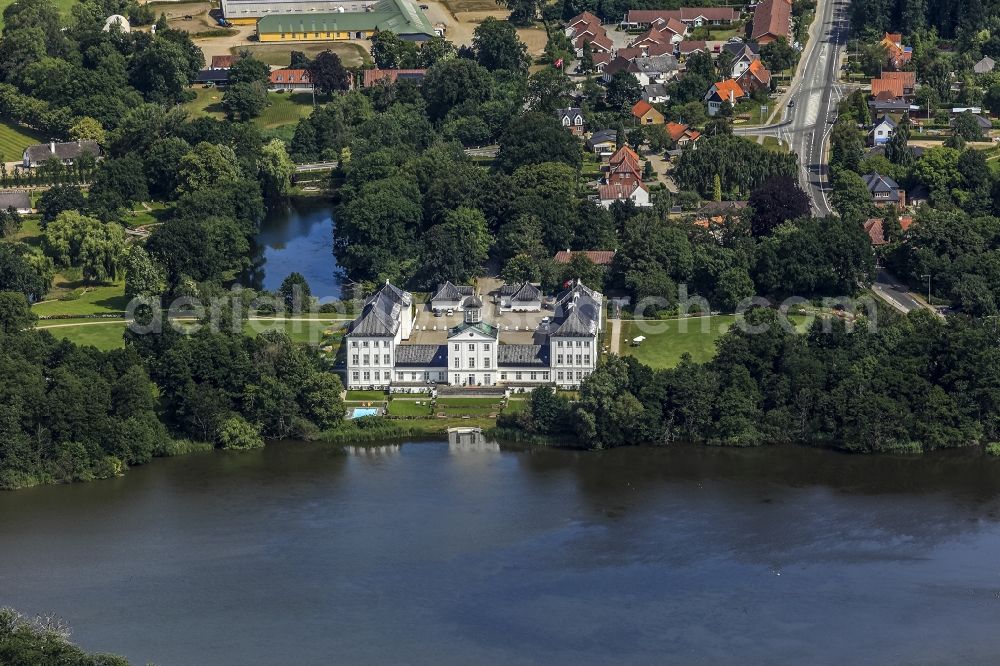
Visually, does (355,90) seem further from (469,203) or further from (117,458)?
(117,458)

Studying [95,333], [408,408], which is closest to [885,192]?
[408,408]

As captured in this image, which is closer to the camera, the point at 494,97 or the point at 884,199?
the point at 884,199

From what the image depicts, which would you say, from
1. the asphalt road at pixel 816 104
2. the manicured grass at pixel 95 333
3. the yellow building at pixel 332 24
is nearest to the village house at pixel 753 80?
the asphalt road at pixel 816 104

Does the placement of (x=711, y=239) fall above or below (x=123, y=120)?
below

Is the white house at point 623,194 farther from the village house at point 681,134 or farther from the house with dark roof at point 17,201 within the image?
the house with dark roof at point 17,201

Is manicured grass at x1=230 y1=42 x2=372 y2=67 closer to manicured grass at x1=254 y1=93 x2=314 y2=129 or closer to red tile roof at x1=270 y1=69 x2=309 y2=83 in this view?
red tile roof at x1=270 y1=69 x2=309 y2=83

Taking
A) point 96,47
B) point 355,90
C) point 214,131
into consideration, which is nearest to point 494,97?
point 355,90

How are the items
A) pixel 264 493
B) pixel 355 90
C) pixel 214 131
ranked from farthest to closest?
pixel 355 90, pixel 214 131, pixel 264 493
